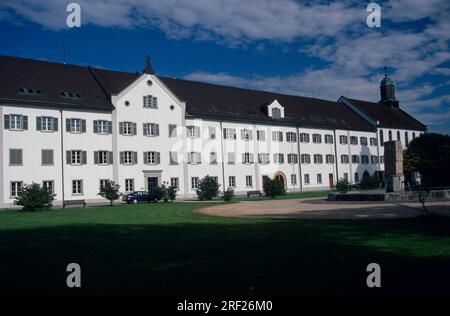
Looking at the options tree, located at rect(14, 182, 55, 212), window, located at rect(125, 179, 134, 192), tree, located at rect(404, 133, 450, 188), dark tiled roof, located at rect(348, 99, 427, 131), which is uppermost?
dark tiled roof, located at rect(348, 99, 427, 131)

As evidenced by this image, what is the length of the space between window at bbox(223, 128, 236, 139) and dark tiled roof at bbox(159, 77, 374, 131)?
156cm

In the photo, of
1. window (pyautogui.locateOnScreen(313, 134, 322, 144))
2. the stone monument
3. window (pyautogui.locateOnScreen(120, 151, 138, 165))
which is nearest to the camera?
the stone monument

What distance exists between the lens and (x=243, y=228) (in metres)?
15.9

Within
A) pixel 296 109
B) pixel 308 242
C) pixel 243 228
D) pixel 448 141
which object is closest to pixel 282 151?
pixel 296 109

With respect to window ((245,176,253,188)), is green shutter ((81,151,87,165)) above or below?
above

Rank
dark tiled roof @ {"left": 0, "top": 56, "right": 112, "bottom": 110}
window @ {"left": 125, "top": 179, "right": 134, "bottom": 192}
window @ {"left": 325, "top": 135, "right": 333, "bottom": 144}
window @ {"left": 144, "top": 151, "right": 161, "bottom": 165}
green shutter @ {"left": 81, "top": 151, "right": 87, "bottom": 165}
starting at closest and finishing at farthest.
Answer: dark tiled roof @ {"left": 0, "top": 56, "right": 112, "bottom": 110}
green shutter @ {"left": 81, "top": 151, "right": 87, "bottom": 165}
window @ {"left": 125, "top": 179, "right": 134, "bottom": 192}
window @ {"left": 144, "top": 151, "right": 161, "bottom": 165}
window @ {"left": 325, "top": 135, "right": 333, "bottom": 144}

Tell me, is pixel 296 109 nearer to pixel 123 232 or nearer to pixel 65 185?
pixel 65 185

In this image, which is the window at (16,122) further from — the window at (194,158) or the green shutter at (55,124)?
the window at (194,158)

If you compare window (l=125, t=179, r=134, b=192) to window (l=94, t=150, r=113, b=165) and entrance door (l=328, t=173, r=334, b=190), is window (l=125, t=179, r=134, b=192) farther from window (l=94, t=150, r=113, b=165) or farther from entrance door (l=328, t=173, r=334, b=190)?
entrance door (l=328, t=173, r=334, b=190)

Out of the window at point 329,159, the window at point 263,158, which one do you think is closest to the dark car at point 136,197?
the window at point 263,158

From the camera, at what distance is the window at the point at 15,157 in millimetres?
38619

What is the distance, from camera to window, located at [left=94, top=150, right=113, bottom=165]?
43875mm

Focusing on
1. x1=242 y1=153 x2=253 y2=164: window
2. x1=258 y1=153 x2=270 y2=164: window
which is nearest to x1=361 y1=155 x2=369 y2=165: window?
x1=258 y1=153 x2=270 y2=164: window

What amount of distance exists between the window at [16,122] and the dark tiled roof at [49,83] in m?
1.58
